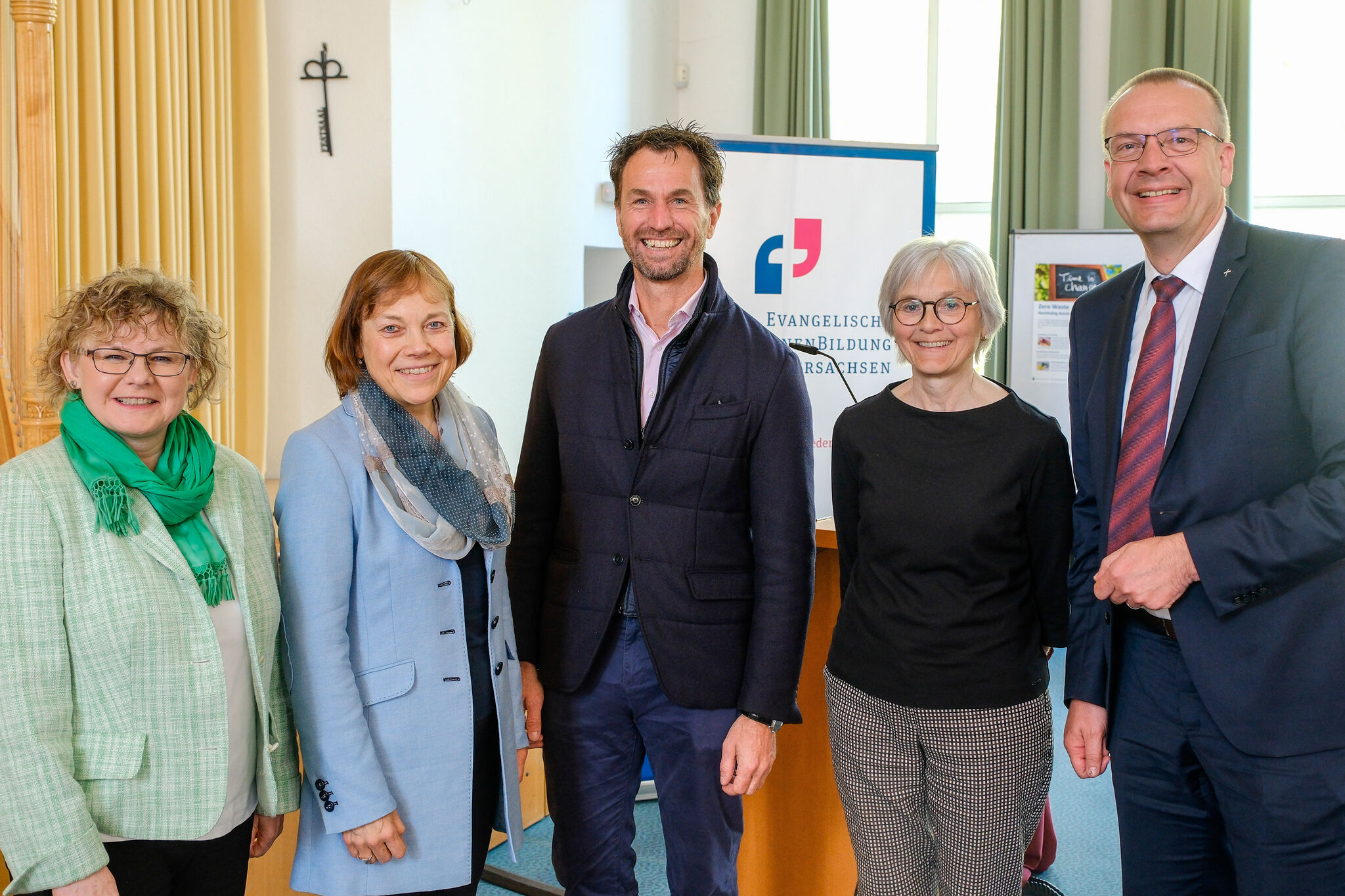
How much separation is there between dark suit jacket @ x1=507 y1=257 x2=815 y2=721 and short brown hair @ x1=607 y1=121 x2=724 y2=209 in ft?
0.70

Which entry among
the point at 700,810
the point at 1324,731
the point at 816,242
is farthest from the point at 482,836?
the point at 816,242

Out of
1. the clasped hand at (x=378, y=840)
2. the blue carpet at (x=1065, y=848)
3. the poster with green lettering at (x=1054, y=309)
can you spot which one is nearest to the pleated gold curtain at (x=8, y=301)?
the clasped hand at (x=378, y=840)

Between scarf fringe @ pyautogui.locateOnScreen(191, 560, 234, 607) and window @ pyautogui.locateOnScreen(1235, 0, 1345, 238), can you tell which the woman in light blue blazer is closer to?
scarf fringe @ pyautogui.locateOnScreen(191, 560, 234, 607)

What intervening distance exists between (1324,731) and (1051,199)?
4.83m

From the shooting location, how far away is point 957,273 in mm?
1852

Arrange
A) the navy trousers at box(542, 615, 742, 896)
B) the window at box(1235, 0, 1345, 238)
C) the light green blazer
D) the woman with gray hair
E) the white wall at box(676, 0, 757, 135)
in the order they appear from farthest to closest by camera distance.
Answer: the white wall at box(676, 0, 757, 135)
the window at box(1235, 0, 1345, 238)
the navy trousers at box(542, 615, 742, 896)
the woman with gray hair
the light green blazer

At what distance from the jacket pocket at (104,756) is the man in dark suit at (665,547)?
0.72 meters

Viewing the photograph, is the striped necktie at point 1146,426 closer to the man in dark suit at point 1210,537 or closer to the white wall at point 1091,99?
the man in dark suit at point 1210,537

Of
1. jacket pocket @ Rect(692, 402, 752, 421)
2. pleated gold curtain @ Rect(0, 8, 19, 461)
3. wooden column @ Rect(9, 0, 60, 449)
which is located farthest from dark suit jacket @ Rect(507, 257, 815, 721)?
pleated gold curtain @ Rect(0, 8, 19, 461)

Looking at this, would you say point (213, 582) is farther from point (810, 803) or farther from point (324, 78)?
point (324, 78)

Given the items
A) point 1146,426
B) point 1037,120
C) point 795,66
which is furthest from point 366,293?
point 795,66

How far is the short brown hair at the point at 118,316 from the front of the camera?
1.41 m

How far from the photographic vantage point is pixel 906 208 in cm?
371

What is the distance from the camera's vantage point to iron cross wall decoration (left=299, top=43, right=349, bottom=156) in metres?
3.54
